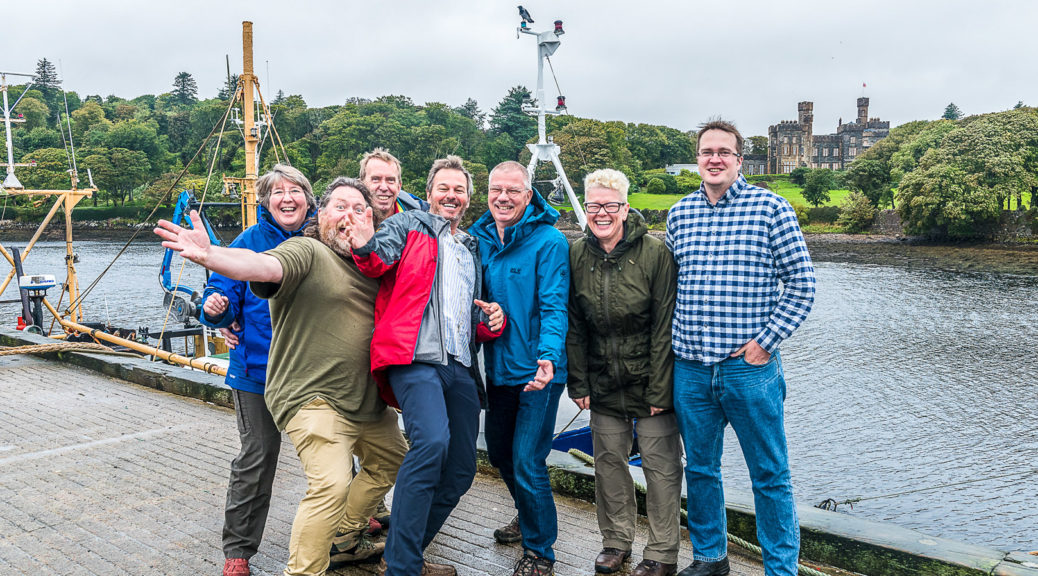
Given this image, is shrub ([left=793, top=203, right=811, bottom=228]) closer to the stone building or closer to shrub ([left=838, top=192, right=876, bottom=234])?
shrub ([left=838, top=192, right=876, bottom=234])

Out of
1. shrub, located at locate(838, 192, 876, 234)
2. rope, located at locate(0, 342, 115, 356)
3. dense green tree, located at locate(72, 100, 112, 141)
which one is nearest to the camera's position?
rope, located at locate(0, 342, 115, 356)

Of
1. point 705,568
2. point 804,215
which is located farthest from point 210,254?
point 804,215

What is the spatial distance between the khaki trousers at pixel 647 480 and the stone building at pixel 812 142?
11212cm

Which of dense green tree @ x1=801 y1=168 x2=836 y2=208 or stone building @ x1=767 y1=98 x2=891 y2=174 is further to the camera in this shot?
stone building @ x1=767 y1=98 x2=891 y2=174

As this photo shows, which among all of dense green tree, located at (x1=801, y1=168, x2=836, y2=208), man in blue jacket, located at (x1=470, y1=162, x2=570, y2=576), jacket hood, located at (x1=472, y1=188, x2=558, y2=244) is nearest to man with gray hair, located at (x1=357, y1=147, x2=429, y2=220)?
jacket hood, located at (x1=472, y1=188, x2=558, y2=244)

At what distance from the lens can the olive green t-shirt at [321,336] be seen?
3.00m

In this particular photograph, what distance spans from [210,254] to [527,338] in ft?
4.62

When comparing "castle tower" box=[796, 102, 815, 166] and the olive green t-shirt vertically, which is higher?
"castle tower" box=[796, 102, 815, 166]

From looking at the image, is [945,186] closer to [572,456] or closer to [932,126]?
[932,126]

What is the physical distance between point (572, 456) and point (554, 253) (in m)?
2.09

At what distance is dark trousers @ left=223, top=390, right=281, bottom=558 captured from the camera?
3.48 m

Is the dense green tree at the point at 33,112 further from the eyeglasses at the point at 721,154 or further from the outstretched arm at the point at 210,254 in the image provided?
the eyeglasses at the point at 721,154

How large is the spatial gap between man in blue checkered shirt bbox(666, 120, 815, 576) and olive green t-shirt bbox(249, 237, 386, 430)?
4.60 ft

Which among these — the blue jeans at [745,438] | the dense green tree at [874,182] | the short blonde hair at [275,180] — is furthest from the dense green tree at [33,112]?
the blue jeans at [745,438]
